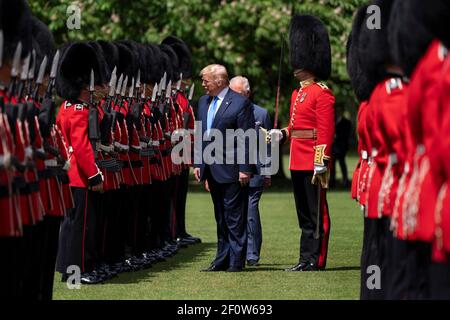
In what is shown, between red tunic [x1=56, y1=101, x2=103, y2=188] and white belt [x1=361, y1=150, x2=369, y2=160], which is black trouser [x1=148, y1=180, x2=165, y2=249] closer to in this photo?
red tunic [x1=56, y1=101, x2=103, y2=188]

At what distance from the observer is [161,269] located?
12938 millimetres

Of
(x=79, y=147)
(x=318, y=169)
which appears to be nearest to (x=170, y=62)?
(x=318, y=169)

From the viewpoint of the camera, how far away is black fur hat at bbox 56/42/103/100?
38.4ft

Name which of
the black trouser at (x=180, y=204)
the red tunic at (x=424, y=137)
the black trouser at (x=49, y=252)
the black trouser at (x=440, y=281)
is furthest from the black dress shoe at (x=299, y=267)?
the black trouser at (x=440, y=281)

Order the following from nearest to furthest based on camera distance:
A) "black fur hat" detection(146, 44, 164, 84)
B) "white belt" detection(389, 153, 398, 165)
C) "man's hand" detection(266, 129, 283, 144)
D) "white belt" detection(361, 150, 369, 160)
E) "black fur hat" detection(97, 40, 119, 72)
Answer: "white belt" detection(389, 153, 398, 165) < "white belt" detection(361, 150, 369, 160) < "man's hand" detection(266, 129, 283, 144) < "black fur hat" detection(97, 40, 119, 72) < "black fur hat" detection(146, 44, 164, 84)

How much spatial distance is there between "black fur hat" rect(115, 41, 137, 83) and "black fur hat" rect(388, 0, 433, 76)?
677 centimetres

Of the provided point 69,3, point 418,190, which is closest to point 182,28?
point 69,3

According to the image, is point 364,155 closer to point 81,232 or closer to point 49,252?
point 49,252

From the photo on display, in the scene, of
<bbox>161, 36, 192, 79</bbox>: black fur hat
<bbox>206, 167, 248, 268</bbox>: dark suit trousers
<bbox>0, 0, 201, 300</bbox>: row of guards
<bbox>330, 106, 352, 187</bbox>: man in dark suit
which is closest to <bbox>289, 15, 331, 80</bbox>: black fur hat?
<bbox>206, 167, 248, 268</bbox>: dark suit trousers

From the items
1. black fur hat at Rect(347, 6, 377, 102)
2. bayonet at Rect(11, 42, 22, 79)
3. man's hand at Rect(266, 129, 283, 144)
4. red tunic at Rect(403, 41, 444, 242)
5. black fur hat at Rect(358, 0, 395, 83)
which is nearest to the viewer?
red tunic at Rect(403, 41, 444, 242)

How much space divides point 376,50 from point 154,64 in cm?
714

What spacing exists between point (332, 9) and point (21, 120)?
19252mm

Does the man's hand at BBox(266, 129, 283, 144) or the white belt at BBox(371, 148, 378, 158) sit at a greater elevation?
the white belt at BBox(371, 148, 378, 158)
